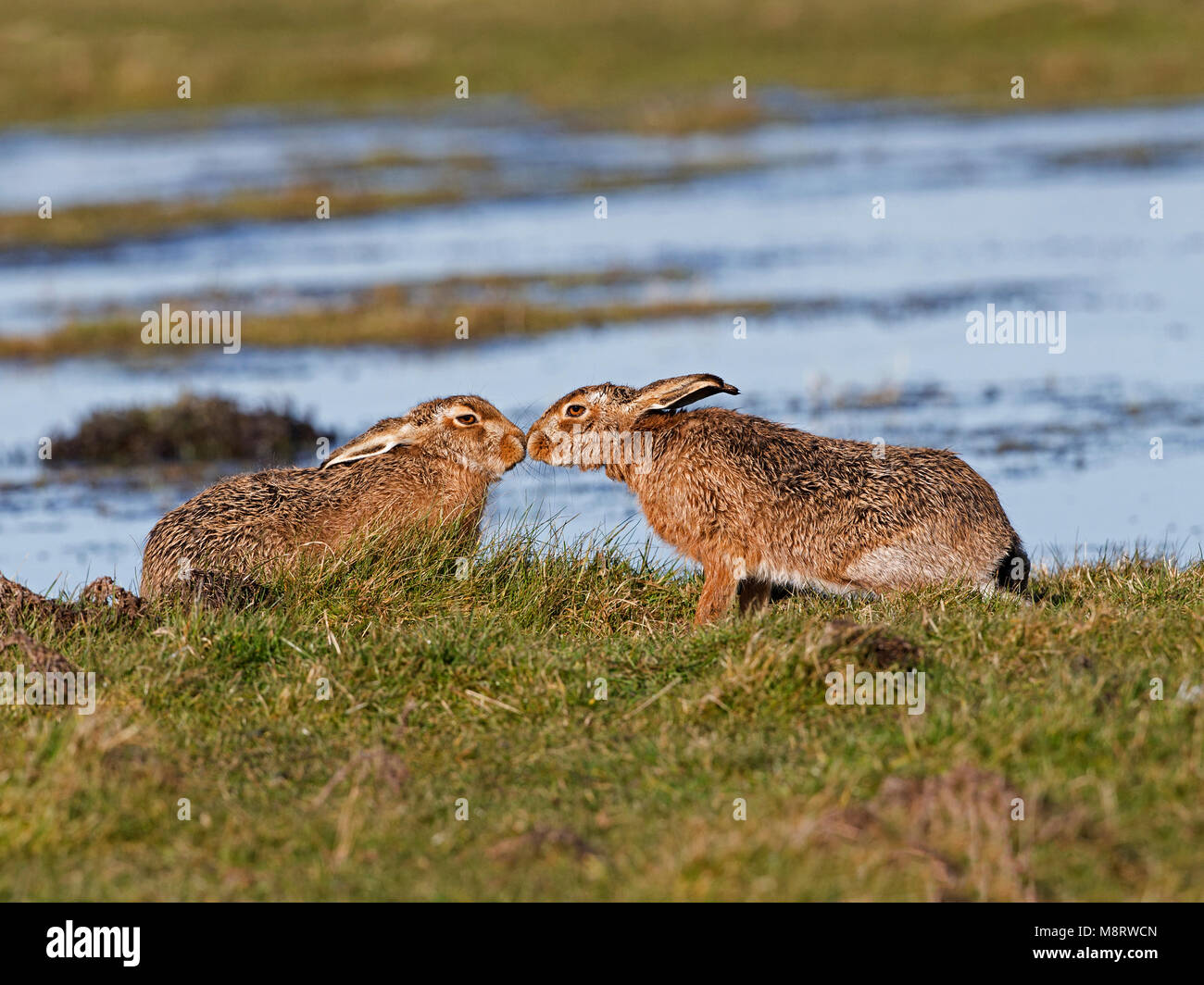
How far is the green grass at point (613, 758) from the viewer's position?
211 inches

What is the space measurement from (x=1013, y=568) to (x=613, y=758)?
2794 mm

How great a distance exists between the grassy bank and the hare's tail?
1264 inches

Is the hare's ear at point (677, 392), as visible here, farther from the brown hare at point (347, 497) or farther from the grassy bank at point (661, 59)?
the grassy bank at point (661, 59)

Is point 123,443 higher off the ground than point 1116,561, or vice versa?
point 123,443

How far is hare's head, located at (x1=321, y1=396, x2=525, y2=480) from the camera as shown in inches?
372

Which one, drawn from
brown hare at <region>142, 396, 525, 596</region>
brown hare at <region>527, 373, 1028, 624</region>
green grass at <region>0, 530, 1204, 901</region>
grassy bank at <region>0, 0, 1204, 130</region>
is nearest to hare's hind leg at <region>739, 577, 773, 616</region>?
brown hare at <region>527, 373, 1028, 624</region>

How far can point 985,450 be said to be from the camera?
1398 cm

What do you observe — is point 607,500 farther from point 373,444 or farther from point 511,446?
point 373,444

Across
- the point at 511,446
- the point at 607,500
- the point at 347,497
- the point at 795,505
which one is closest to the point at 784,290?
the point at 607,500

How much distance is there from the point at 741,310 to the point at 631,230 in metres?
7.33

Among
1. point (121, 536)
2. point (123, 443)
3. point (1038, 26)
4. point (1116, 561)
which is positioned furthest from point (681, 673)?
point (1038, 26)

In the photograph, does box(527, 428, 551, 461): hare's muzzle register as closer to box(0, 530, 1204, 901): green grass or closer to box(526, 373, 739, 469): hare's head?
box(526, 373, 739, 469): hare's head

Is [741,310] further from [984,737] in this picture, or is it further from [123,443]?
[984,737]

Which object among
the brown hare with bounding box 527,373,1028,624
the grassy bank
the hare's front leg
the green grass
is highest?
the grassy bank
